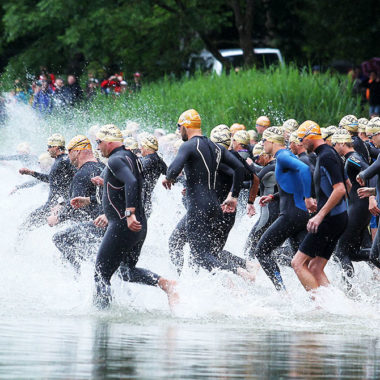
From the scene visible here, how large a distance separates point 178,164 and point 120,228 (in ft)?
3.49

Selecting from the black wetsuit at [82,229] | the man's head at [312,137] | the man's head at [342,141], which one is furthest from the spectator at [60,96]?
the man's head at [312,137]

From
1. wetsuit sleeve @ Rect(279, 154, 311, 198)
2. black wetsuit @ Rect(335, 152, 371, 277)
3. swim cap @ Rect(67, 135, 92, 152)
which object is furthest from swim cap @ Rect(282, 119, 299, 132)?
wetsuit sleeve @ Rect(279, 154, 311, 198)

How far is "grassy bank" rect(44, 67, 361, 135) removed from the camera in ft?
75.0

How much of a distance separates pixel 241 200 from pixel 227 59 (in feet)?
50.2

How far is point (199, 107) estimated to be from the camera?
79.6 feet

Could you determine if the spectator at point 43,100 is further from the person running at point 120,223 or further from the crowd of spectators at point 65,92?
the person running at point 120,223

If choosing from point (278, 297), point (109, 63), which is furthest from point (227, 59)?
point (278, 297)

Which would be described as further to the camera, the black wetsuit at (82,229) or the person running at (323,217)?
the black wetsuit at (82,229)

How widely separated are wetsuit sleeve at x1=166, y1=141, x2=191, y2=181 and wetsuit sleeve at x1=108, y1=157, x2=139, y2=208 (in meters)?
0.74

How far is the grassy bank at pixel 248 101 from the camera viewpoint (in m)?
22.9

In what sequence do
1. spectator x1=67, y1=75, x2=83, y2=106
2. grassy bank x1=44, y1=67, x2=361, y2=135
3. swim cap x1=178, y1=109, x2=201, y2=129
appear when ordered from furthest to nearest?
1. spectator x1=67, y1=75, x2=83, y2=106
2. grassy bank x1=44, y1=67, x2=361, y2=135
3. swim cap x1=178, y1=109, x2=201, y2=129

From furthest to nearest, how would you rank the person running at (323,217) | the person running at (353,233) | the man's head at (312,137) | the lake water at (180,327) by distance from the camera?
1. the person running at (353,233)
2. the man's head at (312,137)
3. the person running at (323,217)
4. the lake water at (180,327)

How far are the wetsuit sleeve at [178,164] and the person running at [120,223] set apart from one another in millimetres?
437

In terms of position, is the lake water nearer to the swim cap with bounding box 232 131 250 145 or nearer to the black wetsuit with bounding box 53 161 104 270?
the black wetsuit with bounding box 53 161 104 270
